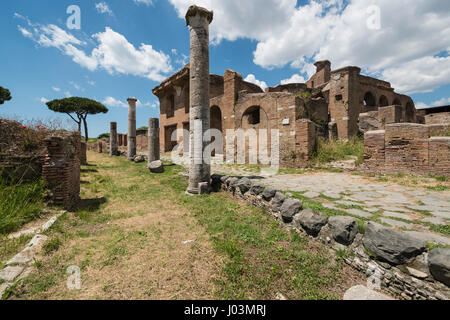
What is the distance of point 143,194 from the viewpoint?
589 cm

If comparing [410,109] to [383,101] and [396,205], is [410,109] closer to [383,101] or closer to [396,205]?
[383,101]

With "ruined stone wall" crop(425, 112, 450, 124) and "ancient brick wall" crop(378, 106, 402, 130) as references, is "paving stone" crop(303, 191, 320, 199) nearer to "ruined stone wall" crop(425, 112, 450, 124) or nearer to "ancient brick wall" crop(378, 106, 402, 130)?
"ancient brick wall" crop(378, 106, 402, 130)

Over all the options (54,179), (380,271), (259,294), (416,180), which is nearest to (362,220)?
(380,271)

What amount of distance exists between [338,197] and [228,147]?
819cm

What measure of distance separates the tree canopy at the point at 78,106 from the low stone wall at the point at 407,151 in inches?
1485

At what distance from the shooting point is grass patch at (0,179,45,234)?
3.23 meters

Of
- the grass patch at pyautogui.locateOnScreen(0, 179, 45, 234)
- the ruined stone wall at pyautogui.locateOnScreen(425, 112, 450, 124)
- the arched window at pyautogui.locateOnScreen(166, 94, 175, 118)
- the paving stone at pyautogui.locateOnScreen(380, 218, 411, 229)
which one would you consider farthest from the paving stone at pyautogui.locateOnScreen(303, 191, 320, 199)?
the arched window at pyautogui.locateOnScreen(166, 94, 175, 118)

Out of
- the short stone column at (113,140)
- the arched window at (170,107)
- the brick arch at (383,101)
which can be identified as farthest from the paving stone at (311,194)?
the brick arch at (383,101)

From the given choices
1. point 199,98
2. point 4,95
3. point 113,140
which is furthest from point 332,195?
point 4,95

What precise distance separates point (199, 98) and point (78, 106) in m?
35.4

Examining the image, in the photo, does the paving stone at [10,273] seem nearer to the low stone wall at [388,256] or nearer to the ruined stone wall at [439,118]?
the low stone wall at [388,256]

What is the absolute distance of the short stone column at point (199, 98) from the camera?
227 inches

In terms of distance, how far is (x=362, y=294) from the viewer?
1.77 m
